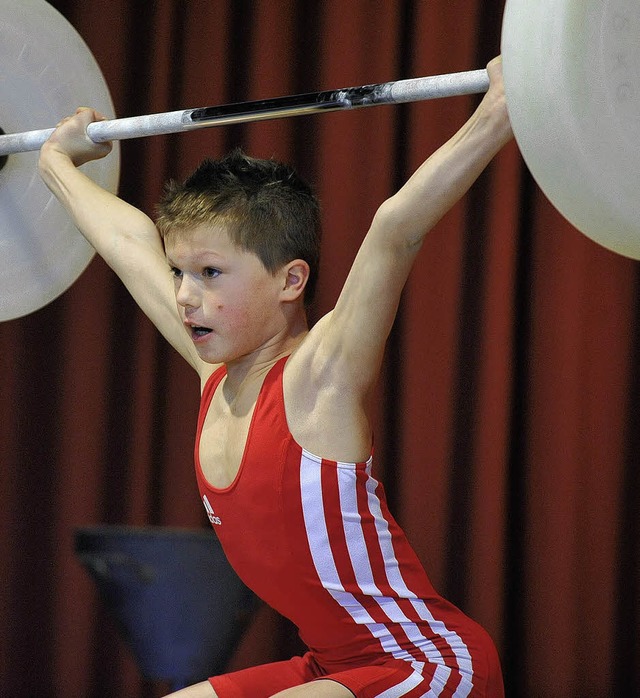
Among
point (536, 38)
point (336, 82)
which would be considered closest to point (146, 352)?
point (336, 82)

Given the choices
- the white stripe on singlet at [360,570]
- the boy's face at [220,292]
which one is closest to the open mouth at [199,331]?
the boy's face at [220,292]

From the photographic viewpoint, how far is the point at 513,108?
43.6 inches

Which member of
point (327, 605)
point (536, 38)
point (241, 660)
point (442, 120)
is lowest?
point (241, 660)

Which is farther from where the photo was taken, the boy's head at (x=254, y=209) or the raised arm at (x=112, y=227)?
the raised arm at (x=112, y=227)

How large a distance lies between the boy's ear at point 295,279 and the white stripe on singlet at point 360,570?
250mm

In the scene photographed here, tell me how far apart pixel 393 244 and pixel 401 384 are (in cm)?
123

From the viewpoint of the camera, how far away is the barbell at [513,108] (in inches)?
42.1

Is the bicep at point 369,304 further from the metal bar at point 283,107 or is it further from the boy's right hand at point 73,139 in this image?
the boy's right hand at point 73,139

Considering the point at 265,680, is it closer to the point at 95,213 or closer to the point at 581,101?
the point at 95,213

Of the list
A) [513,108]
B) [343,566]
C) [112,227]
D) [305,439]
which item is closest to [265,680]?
[343,566]

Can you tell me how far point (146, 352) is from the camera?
8.97 ft

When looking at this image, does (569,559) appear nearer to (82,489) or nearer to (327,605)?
(327,605)

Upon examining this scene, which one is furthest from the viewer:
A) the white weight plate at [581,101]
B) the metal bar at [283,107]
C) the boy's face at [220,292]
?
the boy's face at [220,292]

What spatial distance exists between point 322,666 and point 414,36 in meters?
1.60
